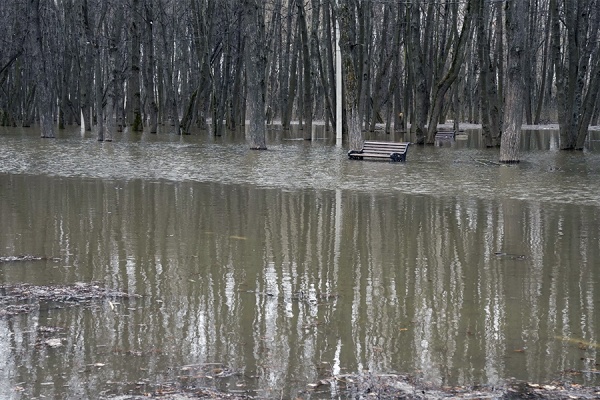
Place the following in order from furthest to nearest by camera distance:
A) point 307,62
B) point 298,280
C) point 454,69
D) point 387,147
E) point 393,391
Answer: point 307,62
point 454,69
point 387,147
point 298,280
point 393,391

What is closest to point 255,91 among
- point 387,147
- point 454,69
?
point 387,147

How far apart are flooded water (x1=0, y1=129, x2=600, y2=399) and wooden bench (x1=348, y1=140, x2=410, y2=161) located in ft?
14.6

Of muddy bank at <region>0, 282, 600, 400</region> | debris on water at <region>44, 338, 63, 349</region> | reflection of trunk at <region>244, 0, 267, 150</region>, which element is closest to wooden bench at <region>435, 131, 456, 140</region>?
reflection of trunk at <region>244, 0, 267, 150</region>

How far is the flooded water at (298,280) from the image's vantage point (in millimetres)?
5492

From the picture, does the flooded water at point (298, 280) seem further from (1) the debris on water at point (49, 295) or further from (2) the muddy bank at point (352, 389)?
(1) the debris on water at point (49, 295)

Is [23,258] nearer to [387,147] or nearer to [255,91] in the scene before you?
[387,147]

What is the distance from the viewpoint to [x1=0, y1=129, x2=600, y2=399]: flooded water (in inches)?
216

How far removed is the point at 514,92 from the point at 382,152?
3.51m

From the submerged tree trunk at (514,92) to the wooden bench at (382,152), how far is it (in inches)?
A: 96.6

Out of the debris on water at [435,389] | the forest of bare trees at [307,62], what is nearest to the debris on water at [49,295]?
the debris on water at [435,389]

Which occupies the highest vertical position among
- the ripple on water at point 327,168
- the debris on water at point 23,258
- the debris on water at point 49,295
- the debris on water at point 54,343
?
the ripple on water at point 327,168

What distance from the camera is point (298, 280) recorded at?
26.2 ft

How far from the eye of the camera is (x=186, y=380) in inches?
203

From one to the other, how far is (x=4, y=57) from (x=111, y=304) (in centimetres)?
4028
